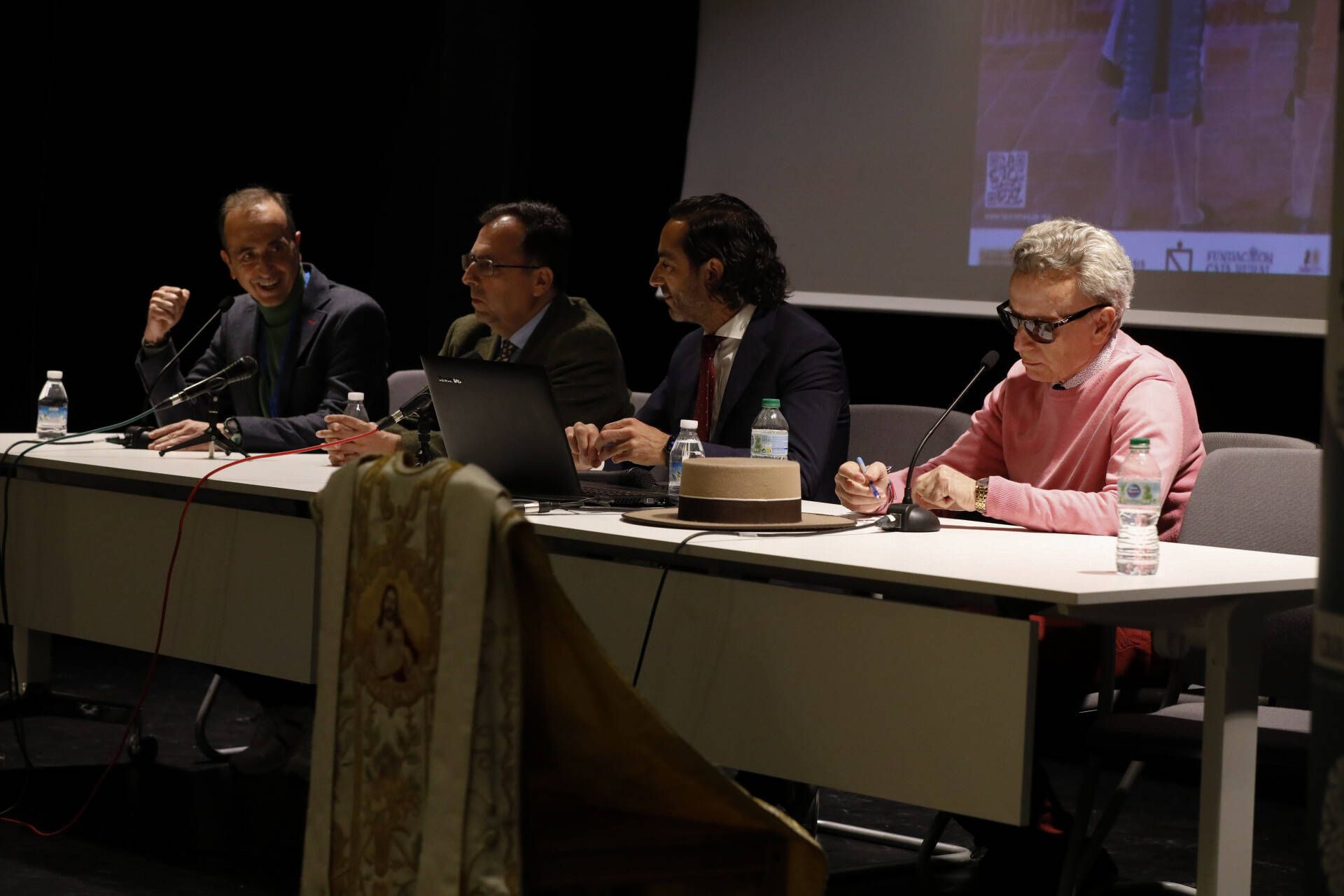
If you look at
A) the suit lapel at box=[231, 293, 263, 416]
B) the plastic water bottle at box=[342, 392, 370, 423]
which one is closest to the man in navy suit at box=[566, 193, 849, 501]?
the plastic water bottle at box=[342, 392, 370, 423]

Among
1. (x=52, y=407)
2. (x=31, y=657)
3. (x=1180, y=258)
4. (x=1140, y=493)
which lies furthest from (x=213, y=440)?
(x=1180, y=258)

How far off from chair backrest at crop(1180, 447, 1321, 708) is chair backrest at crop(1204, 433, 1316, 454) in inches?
15.4

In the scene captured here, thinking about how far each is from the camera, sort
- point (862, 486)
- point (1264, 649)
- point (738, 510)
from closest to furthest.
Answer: point (738, 510) < point (1264, 649) < point (862, 486)

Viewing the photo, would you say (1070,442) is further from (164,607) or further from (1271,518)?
(164,607)

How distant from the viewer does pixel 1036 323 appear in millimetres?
2846

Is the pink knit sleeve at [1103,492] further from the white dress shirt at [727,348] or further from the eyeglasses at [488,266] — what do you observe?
the eyeglasses at [488,266]

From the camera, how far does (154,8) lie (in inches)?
219

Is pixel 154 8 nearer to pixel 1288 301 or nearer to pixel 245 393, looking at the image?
pixel 245 393

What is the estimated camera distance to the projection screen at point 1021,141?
428 cm

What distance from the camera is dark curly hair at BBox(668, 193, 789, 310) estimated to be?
349cm

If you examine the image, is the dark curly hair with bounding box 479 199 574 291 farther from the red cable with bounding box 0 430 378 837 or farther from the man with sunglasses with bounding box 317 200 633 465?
the red cable with bounding box 0 430 378 837

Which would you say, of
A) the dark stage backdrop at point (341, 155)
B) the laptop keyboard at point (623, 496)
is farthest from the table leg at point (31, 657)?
the dark stage backdrop at point (341, 155)

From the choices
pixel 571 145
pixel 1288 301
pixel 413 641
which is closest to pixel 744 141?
pixel 571 145

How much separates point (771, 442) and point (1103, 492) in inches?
24.1
